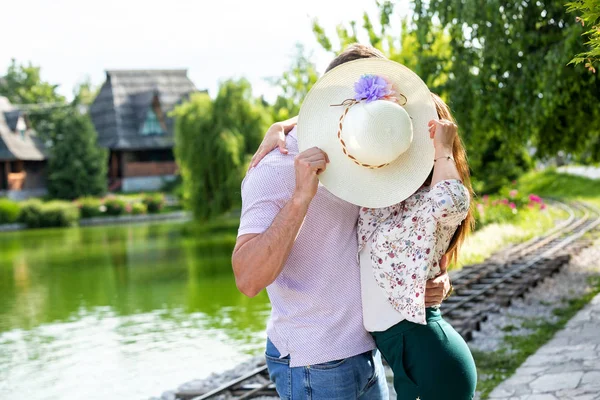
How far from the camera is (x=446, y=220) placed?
2.37m

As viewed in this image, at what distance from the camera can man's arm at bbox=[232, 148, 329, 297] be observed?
2225 mm

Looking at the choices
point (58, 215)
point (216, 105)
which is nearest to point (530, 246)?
point (216, 105)

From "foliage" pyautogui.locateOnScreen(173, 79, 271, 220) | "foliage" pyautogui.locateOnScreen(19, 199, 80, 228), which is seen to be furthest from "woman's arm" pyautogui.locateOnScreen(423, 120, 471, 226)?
"foliage" pyautogui.locateOnScreen(19, 199, 80, 228)

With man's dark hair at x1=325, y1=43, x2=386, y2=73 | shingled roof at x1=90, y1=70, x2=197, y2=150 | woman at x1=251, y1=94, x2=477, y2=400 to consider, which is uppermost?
shingled roof at x1=90, y1=70, x2=197, y2=150

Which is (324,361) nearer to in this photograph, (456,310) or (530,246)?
(456,310)

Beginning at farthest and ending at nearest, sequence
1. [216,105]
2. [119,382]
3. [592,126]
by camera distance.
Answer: [216,105]
[592,126]
[119,382]

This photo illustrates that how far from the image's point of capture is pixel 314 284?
7.82 ft

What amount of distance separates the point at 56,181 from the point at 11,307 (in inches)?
1089

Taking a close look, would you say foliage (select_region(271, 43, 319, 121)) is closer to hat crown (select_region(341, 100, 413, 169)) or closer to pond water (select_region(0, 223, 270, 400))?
pond water (select_region(0, 223, 270, 400))

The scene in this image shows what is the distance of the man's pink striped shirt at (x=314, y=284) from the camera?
2.36 metres

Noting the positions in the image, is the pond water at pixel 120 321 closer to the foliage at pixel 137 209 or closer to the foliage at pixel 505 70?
the foliage at pixel 505 70

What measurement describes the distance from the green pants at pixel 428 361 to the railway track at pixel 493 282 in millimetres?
4299

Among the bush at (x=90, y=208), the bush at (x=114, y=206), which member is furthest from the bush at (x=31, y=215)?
the bush at (x=114, y=206)

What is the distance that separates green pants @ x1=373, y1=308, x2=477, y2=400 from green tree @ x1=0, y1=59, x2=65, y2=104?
58330mm
